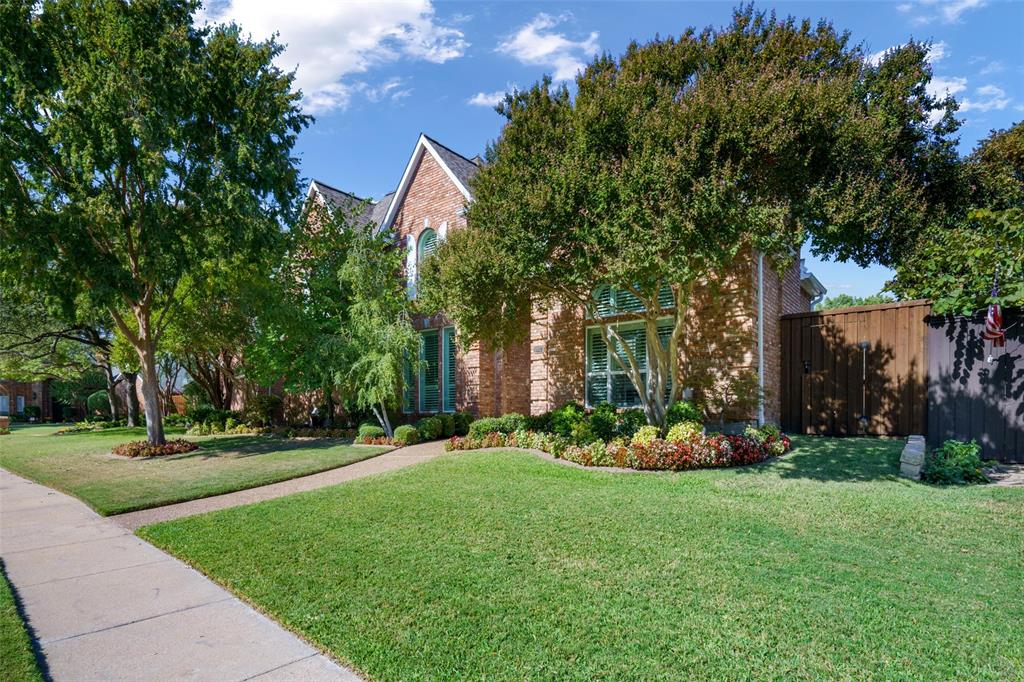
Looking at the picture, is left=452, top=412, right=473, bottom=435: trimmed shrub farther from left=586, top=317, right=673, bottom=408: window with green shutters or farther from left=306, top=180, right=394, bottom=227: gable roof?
left=306, top=180, right=394, bottom=227: gable roof

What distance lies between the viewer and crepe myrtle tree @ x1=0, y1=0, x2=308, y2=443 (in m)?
11.4

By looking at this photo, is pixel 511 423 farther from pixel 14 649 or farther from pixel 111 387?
pixel 111 387

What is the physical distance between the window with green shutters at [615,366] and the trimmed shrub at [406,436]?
14.7 feet

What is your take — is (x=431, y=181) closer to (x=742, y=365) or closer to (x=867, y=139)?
(x=742, y=365)

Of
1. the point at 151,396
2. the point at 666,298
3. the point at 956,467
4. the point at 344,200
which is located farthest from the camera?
the point at 344,200

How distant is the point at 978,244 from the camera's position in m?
7.64

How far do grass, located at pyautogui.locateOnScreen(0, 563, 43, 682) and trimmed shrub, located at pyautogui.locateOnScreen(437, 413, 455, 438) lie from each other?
10419 millimetres

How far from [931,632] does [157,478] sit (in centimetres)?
1159

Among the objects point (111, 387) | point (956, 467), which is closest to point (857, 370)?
point (956, 467)

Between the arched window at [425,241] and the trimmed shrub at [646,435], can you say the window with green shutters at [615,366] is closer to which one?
the trimmed shrub at [646,435]

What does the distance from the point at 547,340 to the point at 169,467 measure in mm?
9280

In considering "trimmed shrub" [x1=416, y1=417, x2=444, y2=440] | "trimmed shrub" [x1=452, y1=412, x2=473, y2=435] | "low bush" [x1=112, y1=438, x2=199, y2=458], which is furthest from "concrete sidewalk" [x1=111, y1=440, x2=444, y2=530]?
"low bush" [x1=112, y1=438, x2=199, y2=458]

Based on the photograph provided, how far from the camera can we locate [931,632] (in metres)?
3.42

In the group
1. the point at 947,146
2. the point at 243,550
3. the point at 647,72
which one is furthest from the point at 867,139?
the point at 243,550
